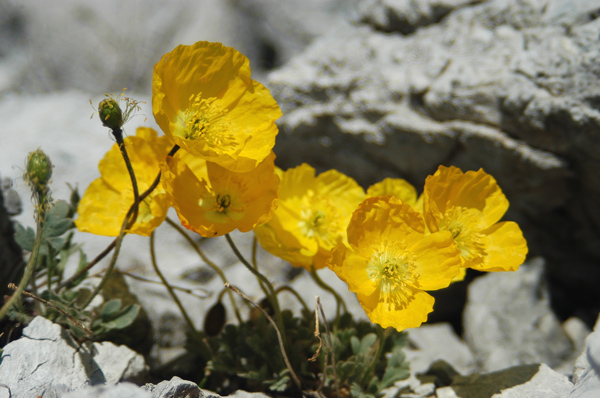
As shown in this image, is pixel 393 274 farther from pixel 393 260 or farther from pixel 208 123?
pixel 208 123

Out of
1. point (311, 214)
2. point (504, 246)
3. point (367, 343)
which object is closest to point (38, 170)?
point (311, 214)

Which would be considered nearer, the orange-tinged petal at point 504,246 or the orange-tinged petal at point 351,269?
the orange-tinged petal at point 351,269

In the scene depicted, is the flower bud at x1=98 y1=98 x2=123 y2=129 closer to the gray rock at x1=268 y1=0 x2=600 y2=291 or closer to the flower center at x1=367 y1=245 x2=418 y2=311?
the flower center at x1=367 y1=245 x2=418 y2=311

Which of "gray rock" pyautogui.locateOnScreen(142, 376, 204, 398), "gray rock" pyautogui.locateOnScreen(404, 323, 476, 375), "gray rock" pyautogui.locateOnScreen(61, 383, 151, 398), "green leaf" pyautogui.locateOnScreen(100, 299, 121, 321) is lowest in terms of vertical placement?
"gray rock" pyautogui.locateOnScreen(404, 323, 476, 375)

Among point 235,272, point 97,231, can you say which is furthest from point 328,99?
point 97,231

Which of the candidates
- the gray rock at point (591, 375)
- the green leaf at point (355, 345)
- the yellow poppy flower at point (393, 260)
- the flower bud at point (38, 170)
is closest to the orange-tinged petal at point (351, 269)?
the yellow poppy flower at point (393, 260)

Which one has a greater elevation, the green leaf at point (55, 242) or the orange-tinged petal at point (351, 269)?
the green leaf at point (55, 242)

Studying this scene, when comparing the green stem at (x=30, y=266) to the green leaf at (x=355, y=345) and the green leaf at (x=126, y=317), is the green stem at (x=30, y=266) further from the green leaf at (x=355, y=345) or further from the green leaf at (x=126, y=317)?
the green leaf at (x=355, y=345)

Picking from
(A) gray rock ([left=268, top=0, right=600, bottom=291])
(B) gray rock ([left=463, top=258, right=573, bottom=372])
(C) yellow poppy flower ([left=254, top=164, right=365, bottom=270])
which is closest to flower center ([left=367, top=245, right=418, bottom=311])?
(C) yellow poppy flower ([left=254, top=164, right=365, bottom=270])
